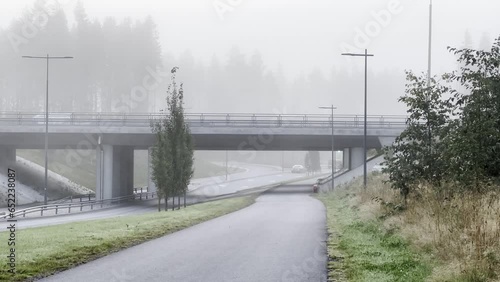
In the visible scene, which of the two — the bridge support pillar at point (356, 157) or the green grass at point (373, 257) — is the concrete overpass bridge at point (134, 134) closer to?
the bridge support pillar at point (356, 157)

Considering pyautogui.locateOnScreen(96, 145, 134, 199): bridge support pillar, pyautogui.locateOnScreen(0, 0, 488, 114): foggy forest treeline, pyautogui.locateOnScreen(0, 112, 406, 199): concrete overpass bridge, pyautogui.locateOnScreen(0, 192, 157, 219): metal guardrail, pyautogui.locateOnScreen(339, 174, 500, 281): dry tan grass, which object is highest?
pyautogui.locateOnScreen(0, 0, 488, 114): foggy forest treeline

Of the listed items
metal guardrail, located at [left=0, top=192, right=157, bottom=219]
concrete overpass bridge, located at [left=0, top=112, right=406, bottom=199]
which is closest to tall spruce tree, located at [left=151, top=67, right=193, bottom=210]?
metal guardrail, located at [left=0, top=192, right=157, bottom=219]

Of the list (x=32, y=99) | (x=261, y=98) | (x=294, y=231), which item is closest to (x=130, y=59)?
(x=32, y=99)

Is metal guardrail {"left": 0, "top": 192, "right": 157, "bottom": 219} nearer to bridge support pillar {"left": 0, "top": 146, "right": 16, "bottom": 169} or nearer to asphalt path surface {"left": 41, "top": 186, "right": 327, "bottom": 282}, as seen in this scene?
bridge support pillar {"left": 0, "top": 146, "right": 16, "bottom": 169}

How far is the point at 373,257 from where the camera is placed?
11.5 metres

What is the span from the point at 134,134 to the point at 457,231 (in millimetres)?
36344

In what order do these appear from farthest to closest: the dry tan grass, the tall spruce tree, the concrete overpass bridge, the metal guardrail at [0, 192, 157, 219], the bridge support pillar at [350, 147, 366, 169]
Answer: the bridge support pillar at [350, 147, 366, 169]
the concrete overpass bridge
the metal guardrail at [0, 192, 157, 219]
the tall spruce tree
the dry tan grass

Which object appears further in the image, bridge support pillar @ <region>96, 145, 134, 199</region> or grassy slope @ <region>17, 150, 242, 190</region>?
grassy slope @ <region>17, 150, 242, 190</region>

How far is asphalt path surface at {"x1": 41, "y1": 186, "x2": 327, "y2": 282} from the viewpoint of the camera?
32.4 feet

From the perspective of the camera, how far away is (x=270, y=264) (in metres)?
11.2

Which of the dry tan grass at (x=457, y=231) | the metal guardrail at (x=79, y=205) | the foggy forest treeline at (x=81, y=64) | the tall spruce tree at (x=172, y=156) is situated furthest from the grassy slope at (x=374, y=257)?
the foggy forest treeline at (x=81, y=64)

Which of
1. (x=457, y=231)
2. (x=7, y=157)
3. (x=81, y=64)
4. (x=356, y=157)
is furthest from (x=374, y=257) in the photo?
(x=81, y=64)

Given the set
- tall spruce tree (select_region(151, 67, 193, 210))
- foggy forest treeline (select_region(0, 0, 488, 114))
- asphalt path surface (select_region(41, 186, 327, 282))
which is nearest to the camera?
asphalt path surface (select_region(41, 186, 327, 282))

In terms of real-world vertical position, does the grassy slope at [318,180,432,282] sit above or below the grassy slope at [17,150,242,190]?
above
